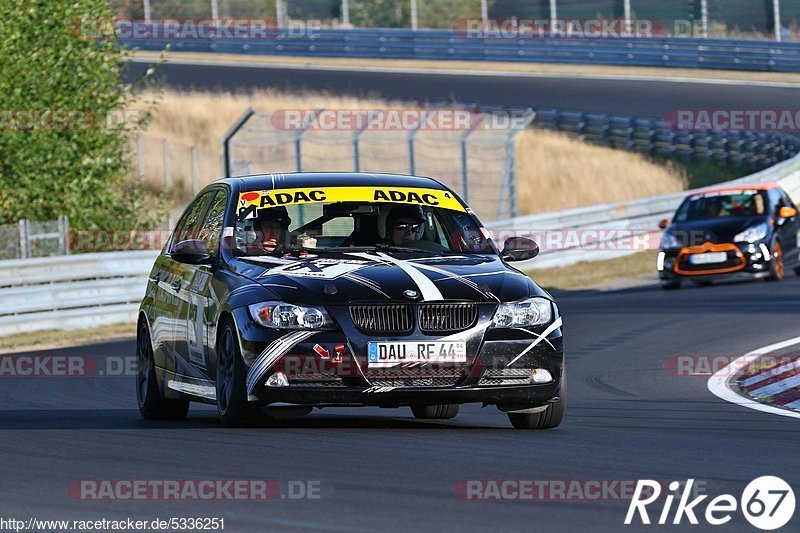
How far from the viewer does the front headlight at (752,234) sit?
922 inches

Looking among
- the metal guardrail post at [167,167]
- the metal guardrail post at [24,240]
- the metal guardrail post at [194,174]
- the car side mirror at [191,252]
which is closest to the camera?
the car side mirror at [191,252]

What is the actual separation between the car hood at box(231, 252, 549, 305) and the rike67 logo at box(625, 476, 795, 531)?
2189mm

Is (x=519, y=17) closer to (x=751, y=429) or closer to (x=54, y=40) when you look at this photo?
(x=54, y=40)

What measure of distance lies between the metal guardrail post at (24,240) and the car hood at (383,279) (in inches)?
564

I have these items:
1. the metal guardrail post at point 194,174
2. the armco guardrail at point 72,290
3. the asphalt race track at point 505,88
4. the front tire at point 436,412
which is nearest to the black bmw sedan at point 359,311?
the front tire at point 436,412

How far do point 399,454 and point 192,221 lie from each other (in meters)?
3.70

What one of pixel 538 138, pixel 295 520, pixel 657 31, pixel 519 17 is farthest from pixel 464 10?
pixel 295 520

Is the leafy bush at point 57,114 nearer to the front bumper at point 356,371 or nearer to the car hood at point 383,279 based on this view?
the car hood at point 383,279

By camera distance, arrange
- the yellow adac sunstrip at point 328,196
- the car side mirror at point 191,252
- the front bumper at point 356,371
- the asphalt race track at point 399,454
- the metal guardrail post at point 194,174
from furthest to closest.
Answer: the metal guardrail post at point 194,174
the yellow adac sunstrip at point 328,196
the car side mirror at point 191,252
the front bumper at point 356,371
the asphalt race track at point 399,454

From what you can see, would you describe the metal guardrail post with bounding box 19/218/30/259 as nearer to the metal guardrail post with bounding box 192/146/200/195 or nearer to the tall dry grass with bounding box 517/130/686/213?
the metal guardrail post with bounding box 192/146/200/195

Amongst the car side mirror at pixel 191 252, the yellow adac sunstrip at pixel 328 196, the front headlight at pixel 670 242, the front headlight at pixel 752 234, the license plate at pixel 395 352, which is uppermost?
the yellow adac sunstrip at pixel 328 196

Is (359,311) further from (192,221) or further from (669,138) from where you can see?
(669,138)

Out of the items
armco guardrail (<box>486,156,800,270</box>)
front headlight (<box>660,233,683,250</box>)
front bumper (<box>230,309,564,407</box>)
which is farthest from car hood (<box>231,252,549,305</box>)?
armco guardrail (<box>486,156,800,270</box>)

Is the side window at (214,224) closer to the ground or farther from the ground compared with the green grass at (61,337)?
farther from the ground
